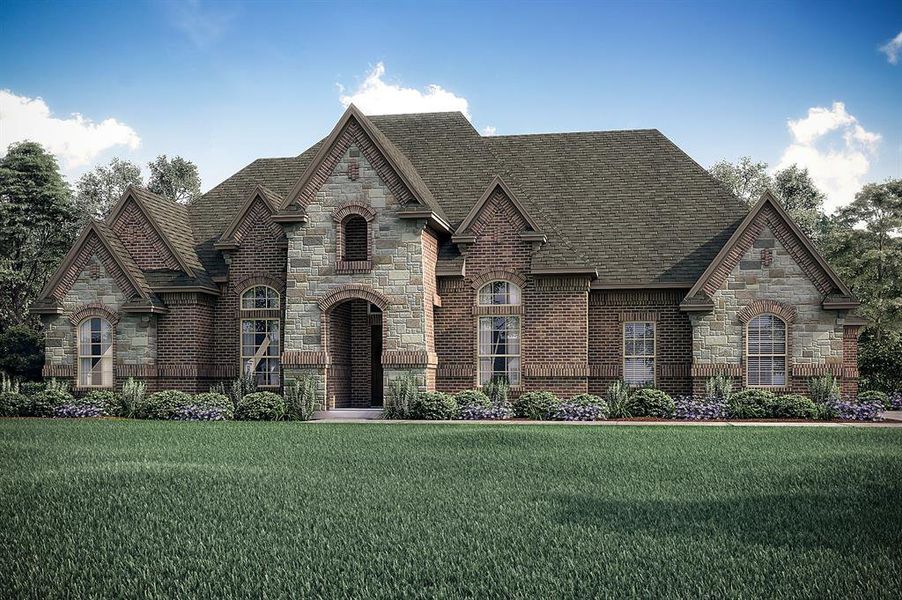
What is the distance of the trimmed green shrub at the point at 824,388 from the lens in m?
23.6

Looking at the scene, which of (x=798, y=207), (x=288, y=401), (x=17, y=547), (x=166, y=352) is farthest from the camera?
(x=798, y=207)

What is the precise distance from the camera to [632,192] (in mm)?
28047

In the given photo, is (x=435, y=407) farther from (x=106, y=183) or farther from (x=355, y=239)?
(x=106, y=183)

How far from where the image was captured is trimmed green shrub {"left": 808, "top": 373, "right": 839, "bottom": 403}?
23609mm

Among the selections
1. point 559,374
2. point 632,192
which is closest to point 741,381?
point 559,374

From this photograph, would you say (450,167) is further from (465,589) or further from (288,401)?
(465,589)

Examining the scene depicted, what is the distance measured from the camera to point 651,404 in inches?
918

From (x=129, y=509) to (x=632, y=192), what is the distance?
21227 mm

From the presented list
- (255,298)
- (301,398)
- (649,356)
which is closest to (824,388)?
(649,356)

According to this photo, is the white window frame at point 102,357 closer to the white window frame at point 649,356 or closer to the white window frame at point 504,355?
the white window frame at point 504,355

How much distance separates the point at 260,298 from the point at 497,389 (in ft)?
25.1

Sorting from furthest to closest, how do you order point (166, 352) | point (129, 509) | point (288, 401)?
point (166, 352)
point (288, 401)
point (129, 509)

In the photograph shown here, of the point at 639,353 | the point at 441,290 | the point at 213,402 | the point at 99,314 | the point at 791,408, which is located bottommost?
the point at 791,408

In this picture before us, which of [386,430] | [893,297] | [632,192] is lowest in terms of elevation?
[386,430]
